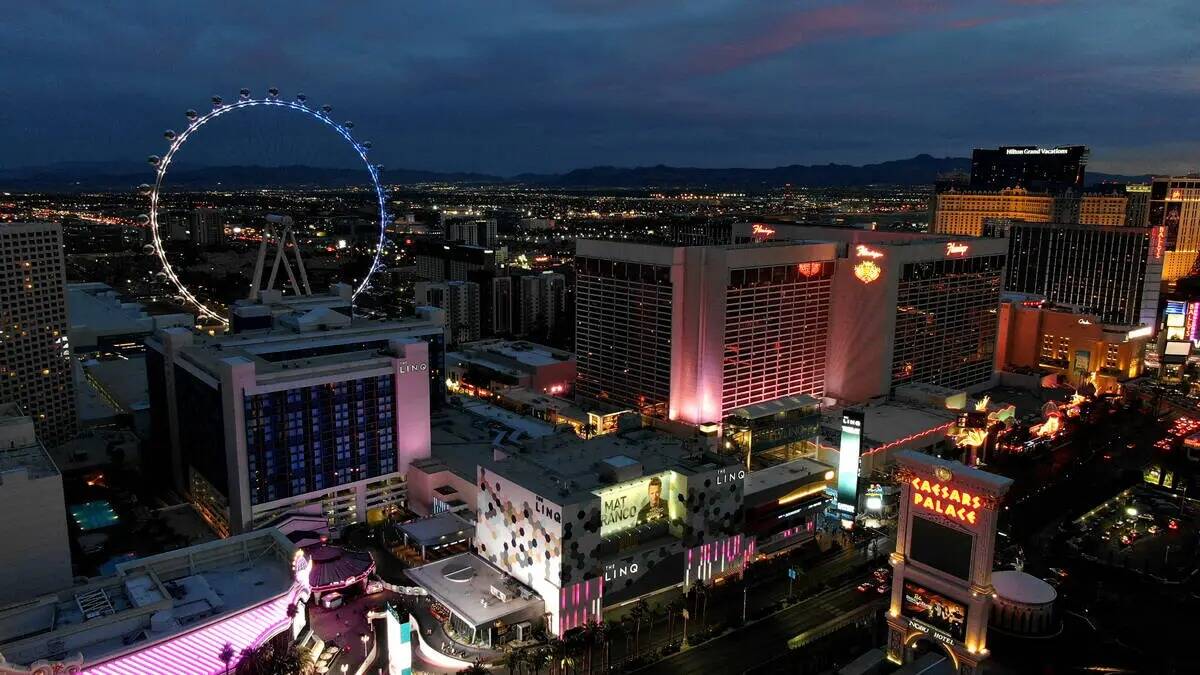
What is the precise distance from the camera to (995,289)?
9269 cm

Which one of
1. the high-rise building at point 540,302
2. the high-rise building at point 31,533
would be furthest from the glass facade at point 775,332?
the high-rise building at point 540,302

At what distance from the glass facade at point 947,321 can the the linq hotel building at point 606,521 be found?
3913cm

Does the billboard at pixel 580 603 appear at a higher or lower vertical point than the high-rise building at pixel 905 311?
lower

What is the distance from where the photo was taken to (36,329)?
6962cm

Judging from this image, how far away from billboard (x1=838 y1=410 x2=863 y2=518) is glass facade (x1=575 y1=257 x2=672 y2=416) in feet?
65.7

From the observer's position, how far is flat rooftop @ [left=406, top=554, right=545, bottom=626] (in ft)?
142

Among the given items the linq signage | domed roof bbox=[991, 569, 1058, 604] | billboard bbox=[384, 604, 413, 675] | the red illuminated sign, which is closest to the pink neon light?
billboard bbox=[384, 604, 413, 675]

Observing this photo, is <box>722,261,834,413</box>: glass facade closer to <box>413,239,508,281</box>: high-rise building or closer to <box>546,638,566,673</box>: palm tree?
<box>546,638,566,673</box>: palm tree

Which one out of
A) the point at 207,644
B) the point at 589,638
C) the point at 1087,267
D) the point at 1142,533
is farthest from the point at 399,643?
the point at 1087,267

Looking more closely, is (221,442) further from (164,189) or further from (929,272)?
(929,272)

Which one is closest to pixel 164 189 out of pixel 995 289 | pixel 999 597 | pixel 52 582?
pixel 52 582

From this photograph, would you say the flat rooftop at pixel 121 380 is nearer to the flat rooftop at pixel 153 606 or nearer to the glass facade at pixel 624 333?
the glass facade at pixel 624 333

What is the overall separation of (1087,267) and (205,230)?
137613mm

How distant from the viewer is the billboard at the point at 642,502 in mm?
46781
